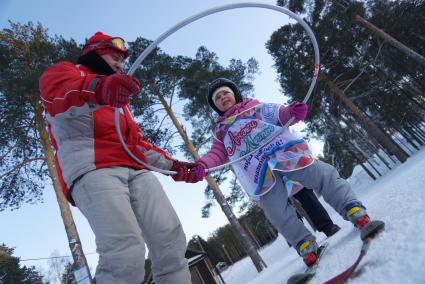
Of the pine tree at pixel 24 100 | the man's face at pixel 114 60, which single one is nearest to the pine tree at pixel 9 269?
the pine tree at pixel 24 100

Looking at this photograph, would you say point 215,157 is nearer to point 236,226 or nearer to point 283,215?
point 283,215

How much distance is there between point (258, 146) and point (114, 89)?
1497 millimetres

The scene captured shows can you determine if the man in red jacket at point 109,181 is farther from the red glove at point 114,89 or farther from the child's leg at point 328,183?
Answer: the child's leg at point 328,183

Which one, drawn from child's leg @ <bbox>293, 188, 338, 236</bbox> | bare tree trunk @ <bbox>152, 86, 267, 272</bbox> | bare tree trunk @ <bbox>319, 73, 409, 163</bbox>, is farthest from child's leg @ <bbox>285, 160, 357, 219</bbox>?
bare tree trunk @ <bbox>319, 73, 409, 163</bbox>

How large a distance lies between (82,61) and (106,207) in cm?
112

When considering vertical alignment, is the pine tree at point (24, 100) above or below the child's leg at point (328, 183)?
above

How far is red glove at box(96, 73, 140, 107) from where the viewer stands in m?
1.66

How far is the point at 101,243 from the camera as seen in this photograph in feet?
5.11

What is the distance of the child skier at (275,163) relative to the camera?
2.32 m

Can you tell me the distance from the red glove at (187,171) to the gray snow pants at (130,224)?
1.66 feet

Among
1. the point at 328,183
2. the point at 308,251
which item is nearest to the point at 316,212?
the point at 328,183

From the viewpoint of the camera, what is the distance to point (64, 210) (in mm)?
7504

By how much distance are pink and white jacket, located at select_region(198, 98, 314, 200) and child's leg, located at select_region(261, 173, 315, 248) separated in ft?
0.22

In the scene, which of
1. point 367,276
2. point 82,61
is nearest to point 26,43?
point 82,61
